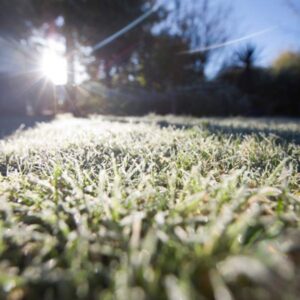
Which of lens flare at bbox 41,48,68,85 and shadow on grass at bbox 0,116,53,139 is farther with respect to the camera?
lens flare at bbox 41,48,68,85

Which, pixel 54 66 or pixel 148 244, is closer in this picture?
pixel 148 244

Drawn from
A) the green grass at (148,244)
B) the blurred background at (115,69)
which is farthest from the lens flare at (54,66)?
the green grass at (148,244)

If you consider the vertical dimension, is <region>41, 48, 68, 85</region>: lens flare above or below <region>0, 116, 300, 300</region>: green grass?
above

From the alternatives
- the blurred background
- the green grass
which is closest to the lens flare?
the blurred background

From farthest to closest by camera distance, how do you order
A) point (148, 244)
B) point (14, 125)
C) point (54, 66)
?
point (54, 66) → point (14, 125) → point (148, 244)

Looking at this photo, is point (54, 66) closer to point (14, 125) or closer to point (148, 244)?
point (14, 125)

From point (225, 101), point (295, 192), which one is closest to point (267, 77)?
point (225, 101)

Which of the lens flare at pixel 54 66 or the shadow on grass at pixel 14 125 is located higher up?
the lens flare at pixel 54 66

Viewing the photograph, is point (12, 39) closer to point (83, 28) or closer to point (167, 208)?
point (83, 28)

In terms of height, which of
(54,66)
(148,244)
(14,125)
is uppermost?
(54,66)

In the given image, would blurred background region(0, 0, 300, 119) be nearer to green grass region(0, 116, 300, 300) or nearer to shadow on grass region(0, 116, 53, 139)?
shadow on grass region(0, 116, 53, 139)

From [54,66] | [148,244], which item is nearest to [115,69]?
[54,66]

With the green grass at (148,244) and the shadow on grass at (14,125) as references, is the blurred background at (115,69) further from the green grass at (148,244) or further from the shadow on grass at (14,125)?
the green grass at (148,244)
